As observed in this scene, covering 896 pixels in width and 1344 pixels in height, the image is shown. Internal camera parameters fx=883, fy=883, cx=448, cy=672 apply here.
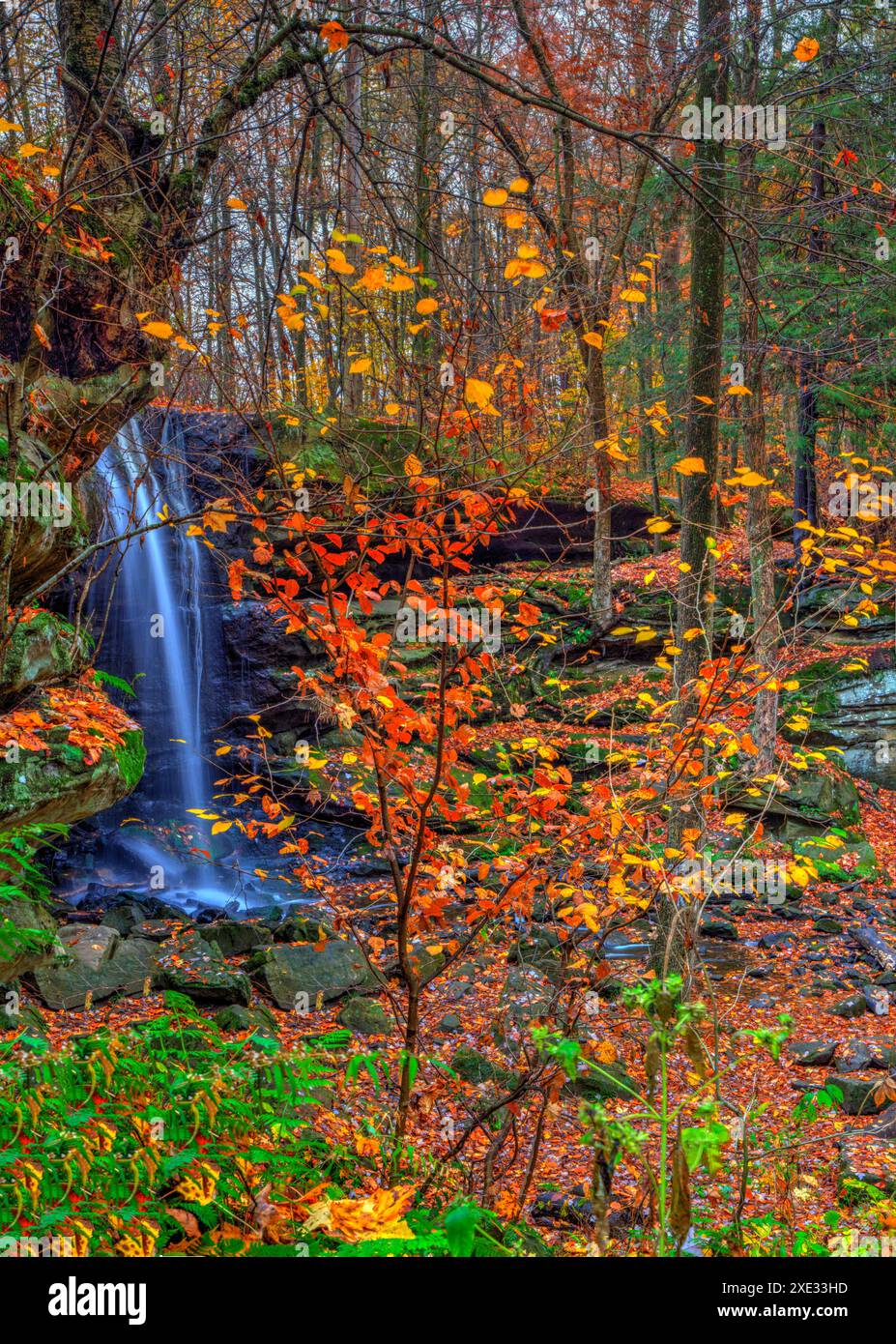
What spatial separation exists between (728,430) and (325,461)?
724cm

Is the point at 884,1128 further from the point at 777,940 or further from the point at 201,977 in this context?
the point at 201,977

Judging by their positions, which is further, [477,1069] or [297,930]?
[297,930]

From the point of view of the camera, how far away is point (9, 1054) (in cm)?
384

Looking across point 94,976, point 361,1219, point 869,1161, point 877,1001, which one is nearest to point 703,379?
point 869,1161

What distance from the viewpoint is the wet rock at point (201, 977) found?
22.7 feet

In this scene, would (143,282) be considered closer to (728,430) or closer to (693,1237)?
(693,1237)

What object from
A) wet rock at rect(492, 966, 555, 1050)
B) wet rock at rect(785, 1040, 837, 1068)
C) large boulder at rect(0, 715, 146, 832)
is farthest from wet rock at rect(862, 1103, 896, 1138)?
large boulder at rect(0, 715, 146, 832)

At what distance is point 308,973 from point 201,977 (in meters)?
0.94

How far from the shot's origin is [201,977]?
7.08 m

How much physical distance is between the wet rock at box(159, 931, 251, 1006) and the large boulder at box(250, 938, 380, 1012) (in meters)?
0.24

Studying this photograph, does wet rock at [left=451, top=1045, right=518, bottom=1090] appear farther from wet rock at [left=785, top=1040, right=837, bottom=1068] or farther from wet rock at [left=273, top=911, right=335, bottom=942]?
wet rock at [left=273, top=911, right=335, bottom=942]

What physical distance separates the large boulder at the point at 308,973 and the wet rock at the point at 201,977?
24cm

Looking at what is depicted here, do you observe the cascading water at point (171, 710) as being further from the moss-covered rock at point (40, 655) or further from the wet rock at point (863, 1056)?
the wet rock at point (863, 1056)

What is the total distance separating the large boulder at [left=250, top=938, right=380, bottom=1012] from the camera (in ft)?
24.0
